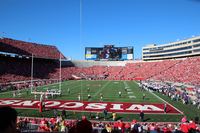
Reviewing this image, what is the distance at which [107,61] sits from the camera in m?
81.9

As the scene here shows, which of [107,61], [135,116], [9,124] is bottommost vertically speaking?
[135,116]

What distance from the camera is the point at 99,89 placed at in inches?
1555

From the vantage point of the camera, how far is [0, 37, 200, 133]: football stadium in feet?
57.7

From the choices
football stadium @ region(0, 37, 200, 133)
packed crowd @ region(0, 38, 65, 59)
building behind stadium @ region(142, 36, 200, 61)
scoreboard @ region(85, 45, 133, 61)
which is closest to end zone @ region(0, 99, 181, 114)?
football stadium @ region(0, 37, 200, 133)

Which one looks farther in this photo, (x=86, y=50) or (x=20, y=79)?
(x=86, y=50)

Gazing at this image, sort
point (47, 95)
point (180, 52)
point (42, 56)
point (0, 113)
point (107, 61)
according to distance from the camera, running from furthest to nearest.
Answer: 1. point (180, 52)
2. point (107, 61)
3. point (42, 56)
4. point (47, 95)
5. point (0, 113)

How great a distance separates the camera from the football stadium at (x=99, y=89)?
1759 centimetres

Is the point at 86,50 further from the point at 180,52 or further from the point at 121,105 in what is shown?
the point at 121,105

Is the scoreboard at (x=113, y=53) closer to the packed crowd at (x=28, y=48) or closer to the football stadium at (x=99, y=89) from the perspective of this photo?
the football stadium at (x=99, y=89)

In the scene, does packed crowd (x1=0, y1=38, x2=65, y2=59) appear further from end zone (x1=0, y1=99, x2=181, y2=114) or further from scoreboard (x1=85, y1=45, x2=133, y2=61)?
end zone (x1=0, y1=99, x2=181, y2=114)

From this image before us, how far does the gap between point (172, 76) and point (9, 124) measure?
54584mm

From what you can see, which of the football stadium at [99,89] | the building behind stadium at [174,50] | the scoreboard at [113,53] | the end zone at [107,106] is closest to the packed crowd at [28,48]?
the football stadium at [99,89]

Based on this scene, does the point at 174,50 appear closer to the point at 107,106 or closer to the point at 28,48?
the point at 28,48

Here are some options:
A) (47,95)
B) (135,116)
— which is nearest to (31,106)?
(47,95)
